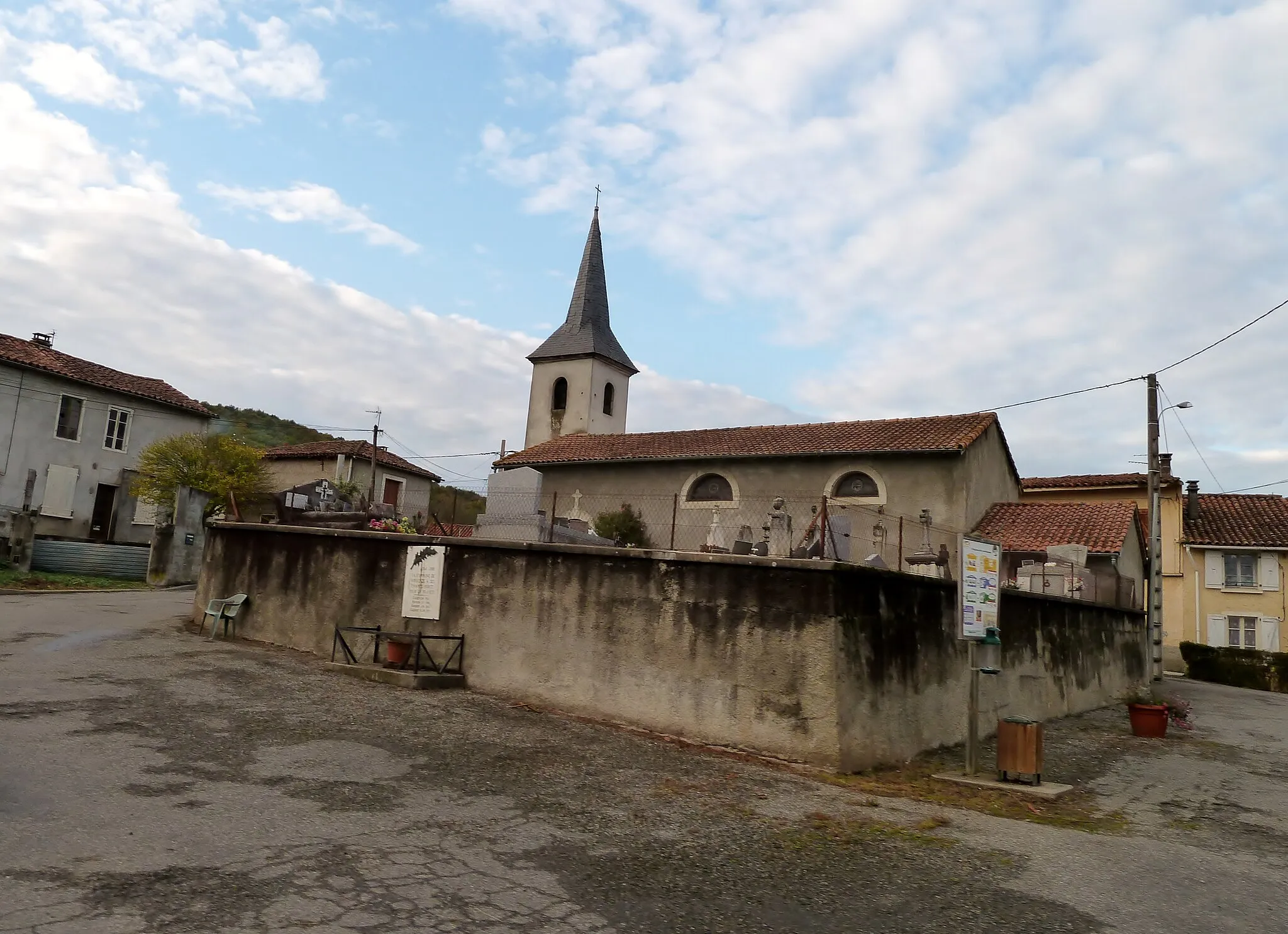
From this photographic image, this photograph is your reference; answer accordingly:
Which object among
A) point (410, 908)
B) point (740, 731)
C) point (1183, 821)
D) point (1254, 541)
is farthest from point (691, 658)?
point (1254, 541)

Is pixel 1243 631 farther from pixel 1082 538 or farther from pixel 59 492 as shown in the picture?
pixel 59 492

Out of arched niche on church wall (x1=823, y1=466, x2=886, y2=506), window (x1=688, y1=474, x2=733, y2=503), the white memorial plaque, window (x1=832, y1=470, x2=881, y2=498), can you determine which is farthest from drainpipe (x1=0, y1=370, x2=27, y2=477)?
window (x1=832, y1=470, x2=881, y2=498)

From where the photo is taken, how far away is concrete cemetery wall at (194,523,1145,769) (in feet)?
27.7

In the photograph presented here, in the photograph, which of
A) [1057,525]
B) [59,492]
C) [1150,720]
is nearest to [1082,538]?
[1057,525]

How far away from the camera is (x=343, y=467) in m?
36.4

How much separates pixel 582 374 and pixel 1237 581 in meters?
25.3

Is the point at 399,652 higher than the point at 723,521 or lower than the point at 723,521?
lower

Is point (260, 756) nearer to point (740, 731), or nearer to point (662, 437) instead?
point (740, 731)

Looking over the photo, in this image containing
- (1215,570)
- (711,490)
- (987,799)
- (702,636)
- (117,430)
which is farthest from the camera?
(1215,570)

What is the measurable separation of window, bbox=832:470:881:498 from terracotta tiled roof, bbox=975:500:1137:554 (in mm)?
2682

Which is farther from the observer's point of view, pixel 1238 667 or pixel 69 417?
pixel 69 417

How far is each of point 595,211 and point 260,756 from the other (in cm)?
3596

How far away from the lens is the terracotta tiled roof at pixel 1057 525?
20531 mm

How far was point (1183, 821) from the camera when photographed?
7.38m
